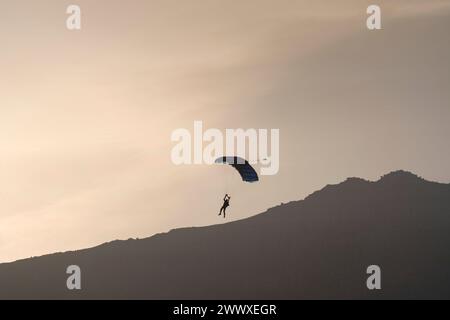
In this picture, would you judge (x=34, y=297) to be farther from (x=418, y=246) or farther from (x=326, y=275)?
(x=418, y=246)

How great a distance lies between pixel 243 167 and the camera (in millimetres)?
66188

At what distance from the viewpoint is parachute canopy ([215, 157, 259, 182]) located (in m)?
64.3

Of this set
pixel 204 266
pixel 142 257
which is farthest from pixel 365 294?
pixel 142 257

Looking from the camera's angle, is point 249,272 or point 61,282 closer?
point 249,272

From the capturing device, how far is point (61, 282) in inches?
7657

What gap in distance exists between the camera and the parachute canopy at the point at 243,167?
64.3m

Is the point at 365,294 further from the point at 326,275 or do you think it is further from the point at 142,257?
the point at 142,257

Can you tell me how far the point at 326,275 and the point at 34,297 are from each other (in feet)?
243

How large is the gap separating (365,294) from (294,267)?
920 inches
